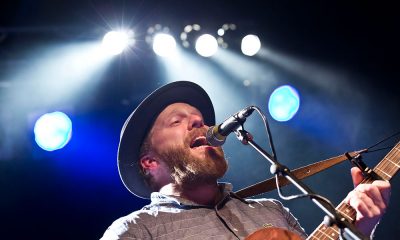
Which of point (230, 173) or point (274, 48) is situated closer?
point (230, 173)

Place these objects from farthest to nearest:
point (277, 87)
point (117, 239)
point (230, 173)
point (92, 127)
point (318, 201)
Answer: point (277, 87) → point (230, 173) → point (92, 127) → point (117, 239) → point (318, 201)

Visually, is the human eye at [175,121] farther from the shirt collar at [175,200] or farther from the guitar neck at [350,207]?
the guitar neck at [350,207]

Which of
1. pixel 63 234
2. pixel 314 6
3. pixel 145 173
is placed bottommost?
pixel 63 234

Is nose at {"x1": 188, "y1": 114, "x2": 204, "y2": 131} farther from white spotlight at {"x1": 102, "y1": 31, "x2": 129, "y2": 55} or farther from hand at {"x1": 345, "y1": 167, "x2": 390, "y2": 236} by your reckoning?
white spotlight at {"x1": 102, "y1": 31, "x2": 129, "y2": 55}

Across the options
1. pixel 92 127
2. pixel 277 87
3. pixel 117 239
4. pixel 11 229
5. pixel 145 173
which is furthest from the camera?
pixel 277 87

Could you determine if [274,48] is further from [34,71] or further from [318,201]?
[318,201]

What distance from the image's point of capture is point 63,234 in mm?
5750

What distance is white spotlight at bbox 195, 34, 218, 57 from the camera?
270 inches

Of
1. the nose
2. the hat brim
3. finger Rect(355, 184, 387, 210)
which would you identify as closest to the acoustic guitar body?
finger Rect(355, 184, 387, 210)

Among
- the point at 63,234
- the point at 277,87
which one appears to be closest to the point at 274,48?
the point at 277,87

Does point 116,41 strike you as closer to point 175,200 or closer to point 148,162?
point 148,162

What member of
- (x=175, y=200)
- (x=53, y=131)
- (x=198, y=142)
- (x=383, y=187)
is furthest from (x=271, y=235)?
(x=53, y=131)

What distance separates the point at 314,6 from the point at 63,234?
517 centimetres

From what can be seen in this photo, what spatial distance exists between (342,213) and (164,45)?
4540 mm
